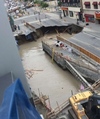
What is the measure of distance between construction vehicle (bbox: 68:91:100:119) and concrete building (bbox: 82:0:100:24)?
106 ft

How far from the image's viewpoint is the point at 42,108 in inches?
742

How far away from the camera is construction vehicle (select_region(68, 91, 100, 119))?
1430cm

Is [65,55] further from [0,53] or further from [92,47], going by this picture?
[0,53]

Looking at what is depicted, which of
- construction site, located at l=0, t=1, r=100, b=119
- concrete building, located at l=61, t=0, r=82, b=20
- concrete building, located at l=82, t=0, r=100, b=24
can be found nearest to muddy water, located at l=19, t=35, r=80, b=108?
construction site, located at l=0, t=1, r=100, b=119

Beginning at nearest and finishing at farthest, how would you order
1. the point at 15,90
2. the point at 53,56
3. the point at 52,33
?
the point at 15,90 < the point at 53,56 < the point at 52,33

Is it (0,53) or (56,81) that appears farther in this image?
(56,81)

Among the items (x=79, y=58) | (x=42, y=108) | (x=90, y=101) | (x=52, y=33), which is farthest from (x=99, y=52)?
(x=52, y=33)

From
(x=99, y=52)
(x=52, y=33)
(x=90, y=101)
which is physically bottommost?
(x=52, y=33)

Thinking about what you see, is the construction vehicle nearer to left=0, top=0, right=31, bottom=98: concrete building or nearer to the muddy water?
left=0, top=0, right=31, bottom=98: concrete building

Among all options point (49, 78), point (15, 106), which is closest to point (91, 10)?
point (49, 78)

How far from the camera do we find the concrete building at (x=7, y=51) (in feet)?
43.8

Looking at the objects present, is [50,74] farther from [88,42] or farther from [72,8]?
[72,8]

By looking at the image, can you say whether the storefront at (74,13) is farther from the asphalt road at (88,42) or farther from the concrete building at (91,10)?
the asphalt road at (88,42)

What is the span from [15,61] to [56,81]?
49.6ft
